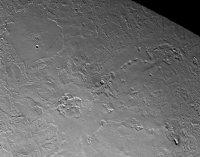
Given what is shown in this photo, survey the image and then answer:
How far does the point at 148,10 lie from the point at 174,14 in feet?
0.42

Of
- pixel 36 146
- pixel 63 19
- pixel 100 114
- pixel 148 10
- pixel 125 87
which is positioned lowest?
pixel 36 146

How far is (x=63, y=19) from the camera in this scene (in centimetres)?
167

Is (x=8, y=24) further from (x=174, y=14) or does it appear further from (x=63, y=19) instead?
(x=174, y=14)

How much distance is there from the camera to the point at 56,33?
166 centimetres

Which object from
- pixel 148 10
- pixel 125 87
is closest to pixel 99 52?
pixel 125 87

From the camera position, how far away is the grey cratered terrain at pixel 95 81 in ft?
5.25

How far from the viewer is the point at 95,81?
64.7 inches

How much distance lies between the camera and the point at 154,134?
1601mm

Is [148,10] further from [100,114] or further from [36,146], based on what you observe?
[36,146]

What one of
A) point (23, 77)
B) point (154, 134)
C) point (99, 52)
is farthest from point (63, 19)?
point (154, 134)

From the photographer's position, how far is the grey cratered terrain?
160cm

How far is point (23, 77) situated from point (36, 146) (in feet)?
1.11

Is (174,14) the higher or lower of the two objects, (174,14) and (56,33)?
the higher

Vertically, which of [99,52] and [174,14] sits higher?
[174,14]
